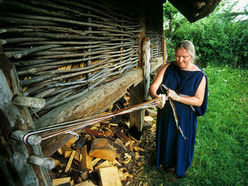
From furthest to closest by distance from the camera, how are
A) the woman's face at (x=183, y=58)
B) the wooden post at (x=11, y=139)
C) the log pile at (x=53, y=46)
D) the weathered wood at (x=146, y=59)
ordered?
the weathered wood at (x=146, y=59) → the woman's face at (x=183, y=58) → the log pile at (x=53, y=46) → the wooden post at (x=11, y=139)

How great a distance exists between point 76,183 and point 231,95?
6.01 m

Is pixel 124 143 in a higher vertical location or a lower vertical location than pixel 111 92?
lower

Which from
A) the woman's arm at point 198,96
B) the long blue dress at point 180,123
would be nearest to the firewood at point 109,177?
the long blue dress at point 180,123

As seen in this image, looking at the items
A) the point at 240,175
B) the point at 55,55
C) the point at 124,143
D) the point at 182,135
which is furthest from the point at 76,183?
the point at 240,175

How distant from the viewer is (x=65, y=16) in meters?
1.12

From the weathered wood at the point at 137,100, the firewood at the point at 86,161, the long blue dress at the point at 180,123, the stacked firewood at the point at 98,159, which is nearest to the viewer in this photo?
the long blue dress at the point at 180,123

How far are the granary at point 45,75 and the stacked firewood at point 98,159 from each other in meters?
1.12

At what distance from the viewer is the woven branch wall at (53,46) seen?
82 centimetres

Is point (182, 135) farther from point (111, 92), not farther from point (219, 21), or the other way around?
point (219, 21)

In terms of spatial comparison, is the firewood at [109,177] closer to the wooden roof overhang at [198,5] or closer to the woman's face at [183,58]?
the woman's face at [183,58]

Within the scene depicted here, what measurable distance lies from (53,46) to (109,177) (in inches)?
73.6

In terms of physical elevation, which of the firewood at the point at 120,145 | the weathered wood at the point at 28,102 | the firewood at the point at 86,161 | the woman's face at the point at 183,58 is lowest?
the firewood at the point at 120,145

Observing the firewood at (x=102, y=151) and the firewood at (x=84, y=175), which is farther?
the firewood at (x=102, y=151)

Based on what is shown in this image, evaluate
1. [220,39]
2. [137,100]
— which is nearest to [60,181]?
[137,100]
